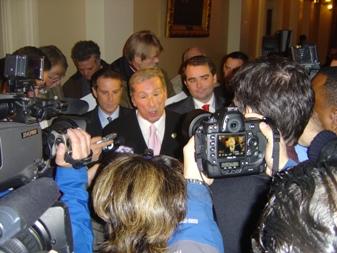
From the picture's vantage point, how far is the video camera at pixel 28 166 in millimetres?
691

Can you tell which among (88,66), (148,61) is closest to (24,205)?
(148,61)

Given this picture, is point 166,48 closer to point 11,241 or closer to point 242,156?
point 242,156

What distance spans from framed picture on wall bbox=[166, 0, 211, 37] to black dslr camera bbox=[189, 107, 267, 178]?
3699 mm

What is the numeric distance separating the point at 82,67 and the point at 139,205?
2.47 m

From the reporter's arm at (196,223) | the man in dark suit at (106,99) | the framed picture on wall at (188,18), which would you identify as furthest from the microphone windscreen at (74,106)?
the framed picture on wall at (188,18)

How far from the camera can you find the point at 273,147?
44.6 inches

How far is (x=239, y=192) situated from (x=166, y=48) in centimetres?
369

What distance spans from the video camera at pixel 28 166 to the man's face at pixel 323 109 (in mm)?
870

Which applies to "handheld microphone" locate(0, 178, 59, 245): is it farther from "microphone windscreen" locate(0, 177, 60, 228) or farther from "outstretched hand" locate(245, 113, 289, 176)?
"outstretched hand" locate(245, 113, 289, 176)

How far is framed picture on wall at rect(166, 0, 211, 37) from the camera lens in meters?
4.68

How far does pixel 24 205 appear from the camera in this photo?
698 mm

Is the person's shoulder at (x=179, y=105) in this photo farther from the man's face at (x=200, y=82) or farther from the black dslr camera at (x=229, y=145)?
the black dslr camera at (x=229, y=145)

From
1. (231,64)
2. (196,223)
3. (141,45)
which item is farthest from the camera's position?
(231,64)

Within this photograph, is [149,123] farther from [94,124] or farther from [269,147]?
[269,147]
